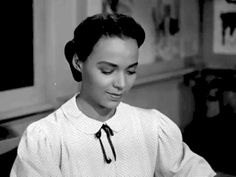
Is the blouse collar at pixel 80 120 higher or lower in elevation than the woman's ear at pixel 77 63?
lower

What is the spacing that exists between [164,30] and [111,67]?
73.3 inches

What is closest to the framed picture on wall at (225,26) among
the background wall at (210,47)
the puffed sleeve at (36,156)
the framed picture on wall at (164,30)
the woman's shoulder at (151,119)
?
the background wall at (210,47)

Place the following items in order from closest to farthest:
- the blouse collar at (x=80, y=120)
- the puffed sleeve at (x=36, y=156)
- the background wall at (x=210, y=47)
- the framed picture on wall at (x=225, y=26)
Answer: the puffed sleeve at (x=36, y=156), the blouse collar at (x=80, y=120), the framed picture on wall at (x=225, y=26), the background wall at (x=210, y=47)

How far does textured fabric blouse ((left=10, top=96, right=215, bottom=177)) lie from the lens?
126cm

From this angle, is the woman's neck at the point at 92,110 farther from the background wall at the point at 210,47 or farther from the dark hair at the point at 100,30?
the background wall at the point at 210,47

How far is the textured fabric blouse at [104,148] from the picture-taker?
1.26 metres

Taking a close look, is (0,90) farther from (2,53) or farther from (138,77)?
(138,77)

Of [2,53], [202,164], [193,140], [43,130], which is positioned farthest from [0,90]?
[193,140]

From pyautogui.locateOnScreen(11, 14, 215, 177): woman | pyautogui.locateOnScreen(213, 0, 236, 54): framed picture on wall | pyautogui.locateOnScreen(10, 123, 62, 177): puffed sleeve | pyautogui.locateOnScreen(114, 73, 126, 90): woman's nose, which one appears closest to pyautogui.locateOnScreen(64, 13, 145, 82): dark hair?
pyautogui.locateOnScreen(11, 14, 215, 177): woman

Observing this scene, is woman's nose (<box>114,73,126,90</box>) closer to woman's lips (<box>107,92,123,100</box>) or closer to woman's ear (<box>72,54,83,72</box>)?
woman's lips (<box>107,92,123,100</box>)

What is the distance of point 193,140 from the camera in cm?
307

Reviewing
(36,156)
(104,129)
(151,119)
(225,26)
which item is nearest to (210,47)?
(225,26)

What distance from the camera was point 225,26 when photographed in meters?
3.36

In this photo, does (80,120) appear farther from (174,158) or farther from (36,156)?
(174,158)
